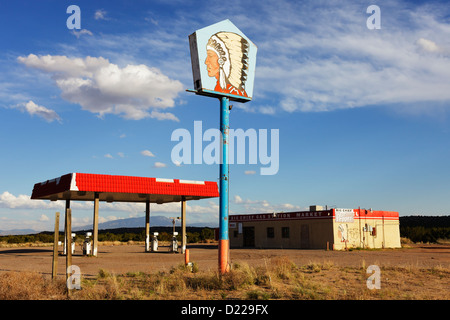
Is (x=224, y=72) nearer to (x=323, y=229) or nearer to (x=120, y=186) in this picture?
(x=120, y=186)

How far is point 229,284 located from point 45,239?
183 ft

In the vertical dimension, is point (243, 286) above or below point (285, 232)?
below

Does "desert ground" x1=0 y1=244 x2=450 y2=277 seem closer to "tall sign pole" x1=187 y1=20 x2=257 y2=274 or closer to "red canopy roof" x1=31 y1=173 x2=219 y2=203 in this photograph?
"tall sign pole" x1=187 y1=20 x2=257 y2=274

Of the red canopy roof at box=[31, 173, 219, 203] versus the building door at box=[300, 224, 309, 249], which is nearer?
the red canopy roof at box=[31, 173, 219, 203]

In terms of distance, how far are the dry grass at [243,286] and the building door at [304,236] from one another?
86.1 feet

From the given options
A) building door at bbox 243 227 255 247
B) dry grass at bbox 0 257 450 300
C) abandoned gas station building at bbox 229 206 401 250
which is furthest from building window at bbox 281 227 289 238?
dry grass at bbox 0 257 450 300

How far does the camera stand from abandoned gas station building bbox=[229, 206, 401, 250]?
41.6 meters

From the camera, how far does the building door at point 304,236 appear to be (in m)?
43.5

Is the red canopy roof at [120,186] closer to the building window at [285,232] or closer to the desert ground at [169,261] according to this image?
the desert ground at [169,261]

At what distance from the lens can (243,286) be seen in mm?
14062

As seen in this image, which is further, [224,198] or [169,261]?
[169,261]

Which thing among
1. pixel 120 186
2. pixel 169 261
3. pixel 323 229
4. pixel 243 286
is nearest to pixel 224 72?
pixel 243 286

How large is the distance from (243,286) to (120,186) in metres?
17.9
